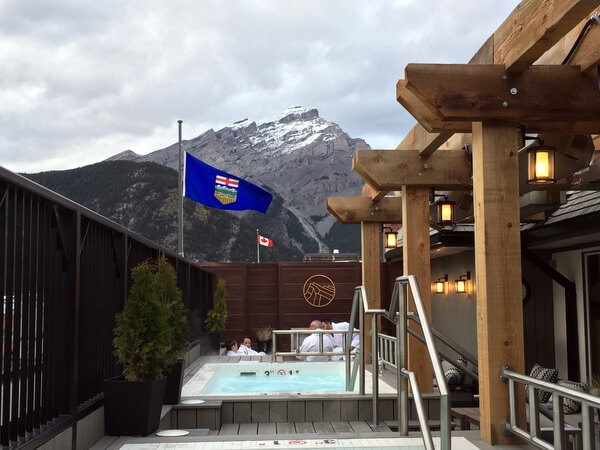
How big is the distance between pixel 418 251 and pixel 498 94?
9.89 ft

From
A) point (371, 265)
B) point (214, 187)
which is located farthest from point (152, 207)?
point (371, 265)

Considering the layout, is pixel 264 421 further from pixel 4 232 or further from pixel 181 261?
pixel 4 232

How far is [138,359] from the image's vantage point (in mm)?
5078

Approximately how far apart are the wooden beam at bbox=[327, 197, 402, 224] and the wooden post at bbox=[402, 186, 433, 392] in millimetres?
2921

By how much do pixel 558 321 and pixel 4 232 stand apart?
8.42 meters

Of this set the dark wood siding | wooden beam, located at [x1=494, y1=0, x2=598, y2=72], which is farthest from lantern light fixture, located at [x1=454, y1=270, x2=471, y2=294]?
wooden beam, located at [x1=494, y1=0, x2=598, y2=72]

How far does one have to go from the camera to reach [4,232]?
326 centimetres

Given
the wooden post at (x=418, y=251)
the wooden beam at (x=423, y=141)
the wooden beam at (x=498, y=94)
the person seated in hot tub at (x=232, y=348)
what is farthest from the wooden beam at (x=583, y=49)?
the person seated in hot tub at (x=232, y=348)

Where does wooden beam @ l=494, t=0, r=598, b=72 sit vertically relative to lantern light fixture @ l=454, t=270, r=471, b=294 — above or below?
above

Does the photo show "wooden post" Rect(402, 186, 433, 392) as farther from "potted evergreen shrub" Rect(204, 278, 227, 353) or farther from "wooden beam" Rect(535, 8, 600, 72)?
"potted evergreen shrub" Rect(204, 278, 227, 353)

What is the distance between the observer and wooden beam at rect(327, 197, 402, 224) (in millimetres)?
10531

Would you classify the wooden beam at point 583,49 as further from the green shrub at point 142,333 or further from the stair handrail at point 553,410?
the green shrub at point 142,333

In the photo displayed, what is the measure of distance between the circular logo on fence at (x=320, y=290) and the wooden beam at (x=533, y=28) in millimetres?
12014

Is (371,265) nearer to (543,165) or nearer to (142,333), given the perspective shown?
(543,165)
